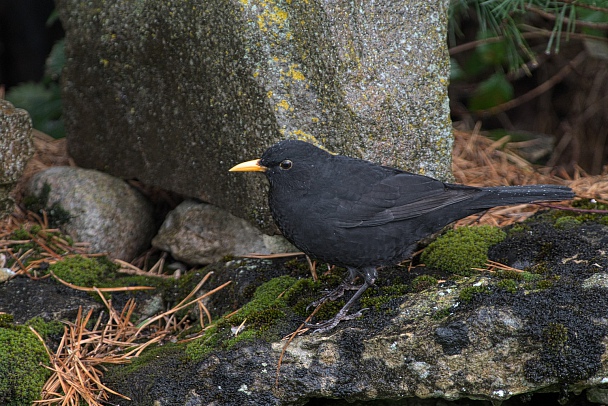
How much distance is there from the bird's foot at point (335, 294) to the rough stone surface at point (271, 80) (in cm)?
68

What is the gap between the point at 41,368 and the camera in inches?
138

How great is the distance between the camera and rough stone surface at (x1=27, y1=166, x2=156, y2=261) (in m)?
4.79

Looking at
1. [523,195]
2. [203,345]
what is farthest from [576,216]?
[203,345]

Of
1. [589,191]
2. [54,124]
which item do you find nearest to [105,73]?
[54,124]

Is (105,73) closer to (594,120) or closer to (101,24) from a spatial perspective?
(101,24)

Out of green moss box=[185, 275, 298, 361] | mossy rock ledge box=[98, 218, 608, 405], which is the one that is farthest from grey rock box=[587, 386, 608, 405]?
green moss box=[185, 275, 298, 361]

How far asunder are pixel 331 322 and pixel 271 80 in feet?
4.92

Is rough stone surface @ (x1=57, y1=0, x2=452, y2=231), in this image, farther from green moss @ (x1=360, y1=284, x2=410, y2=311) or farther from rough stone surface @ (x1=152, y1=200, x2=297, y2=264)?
green moss @ (x1=360, y1=284, x2=410, y2=311)

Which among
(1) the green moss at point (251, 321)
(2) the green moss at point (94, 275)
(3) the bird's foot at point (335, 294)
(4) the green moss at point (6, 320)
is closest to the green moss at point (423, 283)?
(3) the bird's foot at point (335, 294)

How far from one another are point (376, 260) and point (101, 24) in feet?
8.37

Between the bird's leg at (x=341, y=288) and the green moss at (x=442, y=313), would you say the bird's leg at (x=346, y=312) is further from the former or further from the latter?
the green moss at (x=442, y=313)

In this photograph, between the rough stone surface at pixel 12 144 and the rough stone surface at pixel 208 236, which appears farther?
the rough stone surface at pixel 208 236

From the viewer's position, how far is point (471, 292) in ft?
11.1

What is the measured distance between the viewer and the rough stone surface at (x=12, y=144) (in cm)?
436
